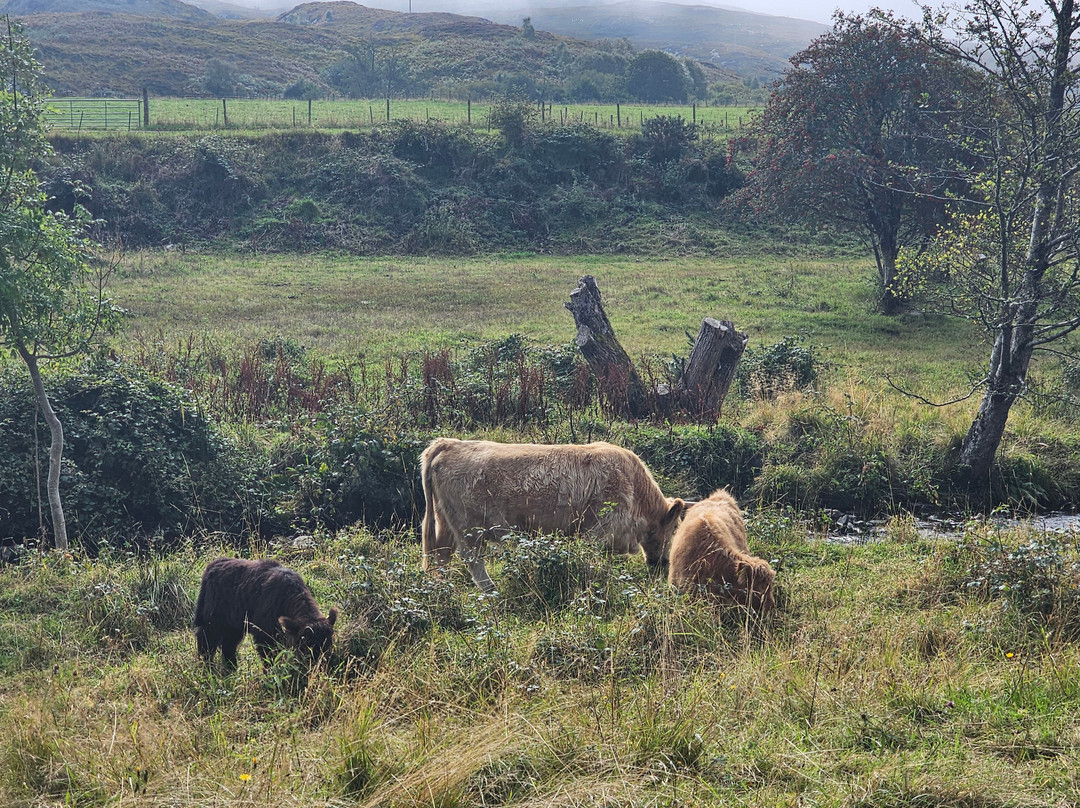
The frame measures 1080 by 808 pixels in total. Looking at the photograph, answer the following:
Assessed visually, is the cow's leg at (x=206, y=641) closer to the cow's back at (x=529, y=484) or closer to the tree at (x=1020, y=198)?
the cow's back at (x=529, y=484)

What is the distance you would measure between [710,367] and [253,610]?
8.16 metres

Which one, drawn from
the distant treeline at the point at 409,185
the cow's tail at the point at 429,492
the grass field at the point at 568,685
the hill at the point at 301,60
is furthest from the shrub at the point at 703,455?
the hill at the point at 301,60

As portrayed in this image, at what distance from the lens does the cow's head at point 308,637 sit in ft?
17.3

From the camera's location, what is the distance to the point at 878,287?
22672mm

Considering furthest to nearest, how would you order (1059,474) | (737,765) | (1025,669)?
(1059,474) < (1025,669) < (737,765)

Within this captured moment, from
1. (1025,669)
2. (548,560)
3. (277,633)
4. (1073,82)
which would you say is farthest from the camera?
(1073,82)

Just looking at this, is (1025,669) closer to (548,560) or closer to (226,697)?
(548,560)

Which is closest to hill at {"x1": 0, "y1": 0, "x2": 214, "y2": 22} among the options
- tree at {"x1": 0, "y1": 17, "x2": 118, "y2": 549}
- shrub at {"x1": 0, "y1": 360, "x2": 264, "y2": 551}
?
shrub at {"x1": 0, "y1": 360, "x2": 264, "y2": 551}

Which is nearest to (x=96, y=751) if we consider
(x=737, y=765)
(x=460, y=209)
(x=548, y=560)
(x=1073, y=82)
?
(x=737, y=765)

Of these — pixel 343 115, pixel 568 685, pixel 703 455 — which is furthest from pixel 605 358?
pixel 343 115

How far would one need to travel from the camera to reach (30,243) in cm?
727

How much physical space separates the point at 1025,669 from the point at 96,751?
193 inches

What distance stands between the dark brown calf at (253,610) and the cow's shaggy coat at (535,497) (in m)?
1.81

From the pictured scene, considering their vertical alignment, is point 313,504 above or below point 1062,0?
below
